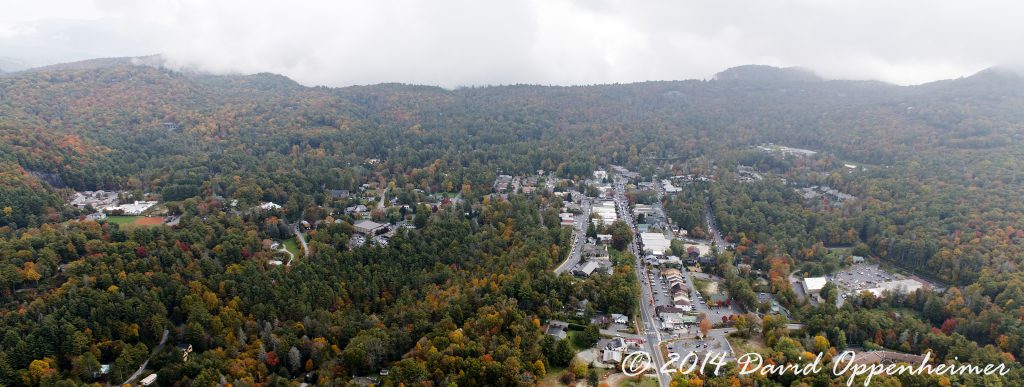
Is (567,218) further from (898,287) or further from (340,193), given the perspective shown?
(898,287)

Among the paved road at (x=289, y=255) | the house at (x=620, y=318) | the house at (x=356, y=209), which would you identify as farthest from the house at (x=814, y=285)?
the house at (x=356, y=209)

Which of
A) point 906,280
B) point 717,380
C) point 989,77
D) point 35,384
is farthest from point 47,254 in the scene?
point 989,77

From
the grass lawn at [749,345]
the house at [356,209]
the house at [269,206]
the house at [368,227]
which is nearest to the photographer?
the grass lawn at [749,345]

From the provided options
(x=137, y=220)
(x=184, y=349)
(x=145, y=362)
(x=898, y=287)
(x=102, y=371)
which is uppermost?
(x=137, y=220)

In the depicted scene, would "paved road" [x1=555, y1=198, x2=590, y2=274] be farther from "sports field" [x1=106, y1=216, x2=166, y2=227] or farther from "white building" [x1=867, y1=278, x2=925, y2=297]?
"sports field" [x1=106, y1=216, x2=166, y2=227]

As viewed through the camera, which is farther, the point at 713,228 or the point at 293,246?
the point at 713,228

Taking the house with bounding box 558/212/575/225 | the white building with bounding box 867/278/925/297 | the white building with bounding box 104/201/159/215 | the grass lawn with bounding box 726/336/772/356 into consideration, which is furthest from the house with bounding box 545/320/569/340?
the white building with bounding box 104/201/159/215

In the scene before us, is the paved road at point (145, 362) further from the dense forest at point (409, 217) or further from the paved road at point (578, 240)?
the paved road at point (578, 240)

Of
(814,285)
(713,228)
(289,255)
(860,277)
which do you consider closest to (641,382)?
(814,285)
